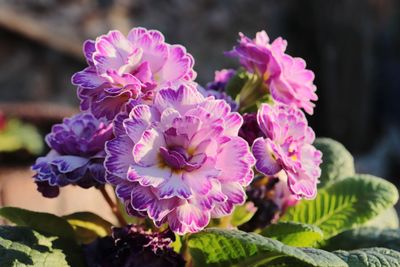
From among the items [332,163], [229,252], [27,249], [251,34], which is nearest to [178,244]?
[229,252]

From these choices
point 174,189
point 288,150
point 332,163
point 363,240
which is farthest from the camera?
point 332,163

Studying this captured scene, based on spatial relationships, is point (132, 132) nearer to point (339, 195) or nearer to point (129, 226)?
point (129, 226)

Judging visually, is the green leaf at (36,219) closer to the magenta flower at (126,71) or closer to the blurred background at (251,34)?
the magenta flower at (126,71)

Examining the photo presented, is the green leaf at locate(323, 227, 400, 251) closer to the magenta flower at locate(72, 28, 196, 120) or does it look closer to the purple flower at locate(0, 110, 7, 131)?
the magenta flower at locate(72, 28, 196, 120)

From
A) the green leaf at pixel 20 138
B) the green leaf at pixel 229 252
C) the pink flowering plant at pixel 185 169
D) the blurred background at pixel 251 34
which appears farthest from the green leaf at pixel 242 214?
the blurred background at pixel 251 34

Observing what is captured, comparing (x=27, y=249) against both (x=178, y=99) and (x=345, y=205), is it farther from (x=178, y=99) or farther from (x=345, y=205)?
(x=345, y=205)

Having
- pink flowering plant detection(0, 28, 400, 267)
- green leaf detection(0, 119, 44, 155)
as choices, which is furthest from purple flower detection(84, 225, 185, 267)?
green leaf detection(0, 119, 44, 155)
